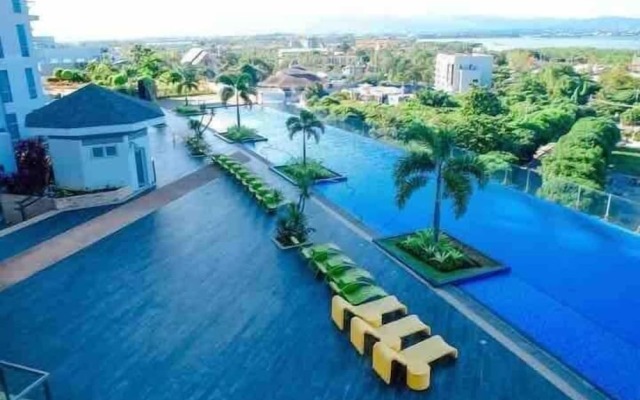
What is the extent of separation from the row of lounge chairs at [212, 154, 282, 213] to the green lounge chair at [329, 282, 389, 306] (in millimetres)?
6556

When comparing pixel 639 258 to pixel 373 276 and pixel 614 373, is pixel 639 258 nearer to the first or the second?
pixel 614 373

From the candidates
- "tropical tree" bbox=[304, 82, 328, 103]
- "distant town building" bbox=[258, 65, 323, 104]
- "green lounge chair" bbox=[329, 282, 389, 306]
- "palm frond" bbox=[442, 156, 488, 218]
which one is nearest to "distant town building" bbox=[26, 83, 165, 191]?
"green lounge chair" bbox=[329, 282, 389, 306]

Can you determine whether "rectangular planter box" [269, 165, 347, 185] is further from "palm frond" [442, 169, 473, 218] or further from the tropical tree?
the tropical tree

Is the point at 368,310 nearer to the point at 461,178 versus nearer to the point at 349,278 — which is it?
the point at 349,278

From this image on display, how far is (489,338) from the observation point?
965cm

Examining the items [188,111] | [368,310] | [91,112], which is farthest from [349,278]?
[188,111]

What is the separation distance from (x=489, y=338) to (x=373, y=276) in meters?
3.28

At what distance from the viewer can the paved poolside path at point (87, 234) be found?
41.5ft

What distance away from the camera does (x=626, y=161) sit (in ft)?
119

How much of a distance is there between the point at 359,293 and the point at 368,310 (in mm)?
726

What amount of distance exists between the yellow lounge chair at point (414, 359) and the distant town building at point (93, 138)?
13382mm

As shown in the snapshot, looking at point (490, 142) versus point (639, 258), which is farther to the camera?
point (490, 142)

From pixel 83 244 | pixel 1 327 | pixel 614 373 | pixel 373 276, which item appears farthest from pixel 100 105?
pixel 614 373

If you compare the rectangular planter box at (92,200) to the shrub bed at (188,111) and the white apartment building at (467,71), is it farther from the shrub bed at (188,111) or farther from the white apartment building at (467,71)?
the white apartment building at (467,71)
